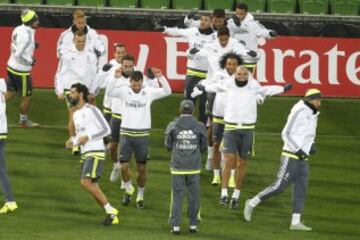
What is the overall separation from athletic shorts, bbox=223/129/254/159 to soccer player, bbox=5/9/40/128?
527 centimetres

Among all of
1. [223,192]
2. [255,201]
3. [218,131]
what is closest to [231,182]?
[218,131]

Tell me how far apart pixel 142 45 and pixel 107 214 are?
899cm

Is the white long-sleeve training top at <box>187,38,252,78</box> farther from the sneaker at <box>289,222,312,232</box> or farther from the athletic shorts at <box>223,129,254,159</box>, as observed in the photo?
the sneaker at <box>289,222,312,232</box>

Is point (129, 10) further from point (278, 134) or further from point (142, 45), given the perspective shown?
point (278, 134)

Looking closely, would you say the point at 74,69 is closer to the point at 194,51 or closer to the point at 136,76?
the point at 194,51

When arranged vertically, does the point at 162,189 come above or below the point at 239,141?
below

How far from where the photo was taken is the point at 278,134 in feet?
78.9

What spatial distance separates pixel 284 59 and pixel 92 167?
31.0 feet

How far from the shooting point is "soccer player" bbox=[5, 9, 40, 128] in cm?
2247

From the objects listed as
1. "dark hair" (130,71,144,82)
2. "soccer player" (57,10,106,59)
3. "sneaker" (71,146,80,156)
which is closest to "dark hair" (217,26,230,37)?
"soccer player" (57,10,106,59)

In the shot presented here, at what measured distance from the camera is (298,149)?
693 inches

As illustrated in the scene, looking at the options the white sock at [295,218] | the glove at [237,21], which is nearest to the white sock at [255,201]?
the white sock at [295,218]

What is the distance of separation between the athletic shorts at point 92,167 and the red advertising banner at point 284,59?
28.5ft

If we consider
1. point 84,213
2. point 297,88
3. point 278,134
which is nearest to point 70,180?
point 84,213
